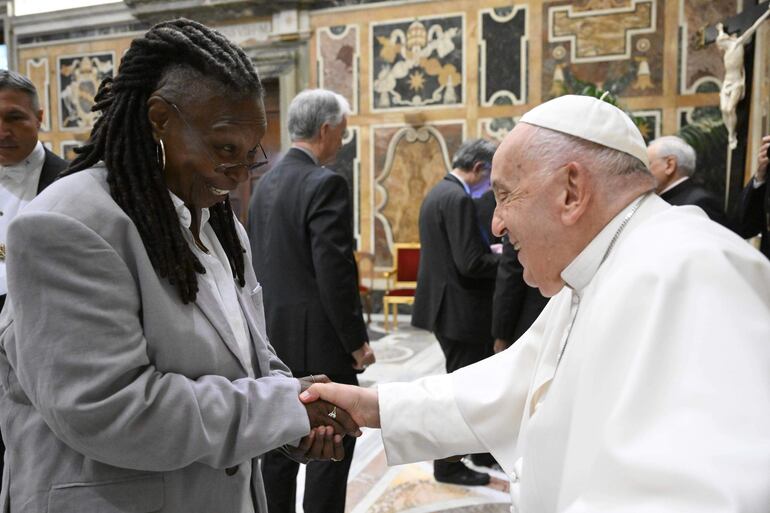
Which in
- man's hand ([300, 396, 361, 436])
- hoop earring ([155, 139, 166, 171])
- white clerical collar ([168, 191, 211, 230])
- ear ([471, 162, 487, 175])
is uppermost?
ear ([471, 162, 487, 175])

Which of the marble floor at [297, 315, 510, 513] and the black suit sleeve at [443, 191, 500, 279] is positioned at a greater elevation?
the black suit sleeve at [443, 191, 500, 279]

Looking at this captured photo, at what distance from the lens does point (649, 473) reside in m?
1.08

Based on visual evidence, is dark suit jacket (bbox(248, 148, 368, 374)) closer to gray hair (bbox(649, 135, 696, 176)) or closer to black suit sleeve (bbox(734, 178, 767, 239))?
gray hair (bbox(649, 135, 696, 176))

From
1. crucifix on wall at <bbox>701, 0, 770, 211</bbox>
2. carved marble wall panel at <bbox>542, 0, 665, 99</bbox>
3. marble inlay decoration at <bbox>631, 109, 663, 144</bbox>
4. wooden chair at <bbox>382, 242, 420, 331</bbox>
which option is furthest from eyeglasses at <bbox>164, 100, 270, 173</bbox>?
marble inlay decoration at <bbox>631, 109, 663, 144</bbox>

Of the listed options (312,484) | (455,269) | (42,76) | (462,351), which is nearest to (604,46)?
(455,269)

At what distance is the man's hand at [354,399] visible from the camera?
5.65 feet

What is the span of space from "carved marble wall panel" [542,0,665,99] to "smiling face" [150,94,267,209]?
7.86 m

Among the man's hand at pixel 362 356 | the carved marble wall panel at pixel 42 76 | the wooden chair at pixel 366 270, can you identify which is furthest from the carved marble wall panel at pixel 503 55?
the carved marble wall panel at pixel 42 76

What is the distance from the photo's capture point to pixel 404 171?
975 cm

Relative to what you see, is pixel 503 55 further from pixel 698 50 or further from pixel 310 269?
pixel 310 269

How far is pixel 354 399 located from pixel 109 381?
83 cm

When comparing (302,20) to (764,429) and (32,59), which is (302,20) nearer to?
(32,59)

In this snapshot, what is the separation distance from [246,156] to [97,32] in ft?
37.9

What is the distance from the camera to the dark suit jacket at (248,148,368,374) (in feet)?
9.78
